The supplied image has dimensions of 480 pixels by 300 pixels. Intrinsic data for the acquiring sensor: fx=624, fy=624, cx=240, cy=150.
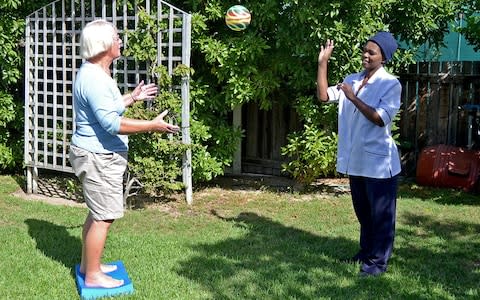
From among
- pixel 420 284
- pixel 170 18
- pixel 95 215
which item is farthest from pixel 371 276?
pixel 170 18

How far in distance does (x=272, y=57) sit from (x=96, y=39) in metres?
3.48

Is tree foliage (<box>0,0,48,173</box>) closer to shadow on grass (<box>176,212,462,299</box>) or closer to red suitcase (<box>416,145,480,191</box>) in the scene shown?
shadow on grass (<box>176,212,462,299</box>)

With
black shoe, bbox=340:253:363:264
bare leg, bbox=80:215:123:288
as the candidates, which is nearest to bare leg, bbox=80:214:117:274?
bare leg, bbox=80:215:123:288

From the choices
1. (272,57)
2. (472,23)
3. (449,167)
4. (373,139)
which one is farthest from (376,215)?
(449,167)

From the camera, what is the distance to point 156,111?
21.3 feet

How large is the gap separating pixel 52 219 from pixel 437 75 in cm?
518

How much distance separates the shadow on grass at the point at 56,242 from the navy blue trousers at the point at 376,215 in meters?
2.08

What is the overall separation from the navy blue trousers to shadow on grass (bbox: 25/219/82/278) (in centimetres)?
208

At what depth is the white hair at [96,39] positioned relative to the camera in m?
3.71

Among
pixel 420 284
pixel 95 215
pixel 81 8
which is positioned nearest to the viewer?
pixel 95 215

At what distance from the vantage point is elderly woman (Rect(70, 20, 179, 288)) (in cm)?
368

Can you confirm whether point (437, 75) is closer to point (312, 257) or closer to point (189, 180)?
point (189, 180)

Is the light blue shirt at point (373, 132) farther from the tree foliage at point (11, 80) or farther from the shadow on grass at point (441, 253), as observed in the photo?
the tree foliage at point (11, 80)

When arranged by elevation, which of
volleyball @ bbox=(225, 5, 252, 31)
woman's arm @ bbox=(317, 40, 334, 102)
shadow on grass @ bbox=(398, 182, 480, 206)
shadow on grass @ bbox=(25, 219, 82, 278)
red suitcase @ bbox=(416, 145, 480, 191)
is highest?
volleyball @ bbox=(225, 5, 252, 31)
